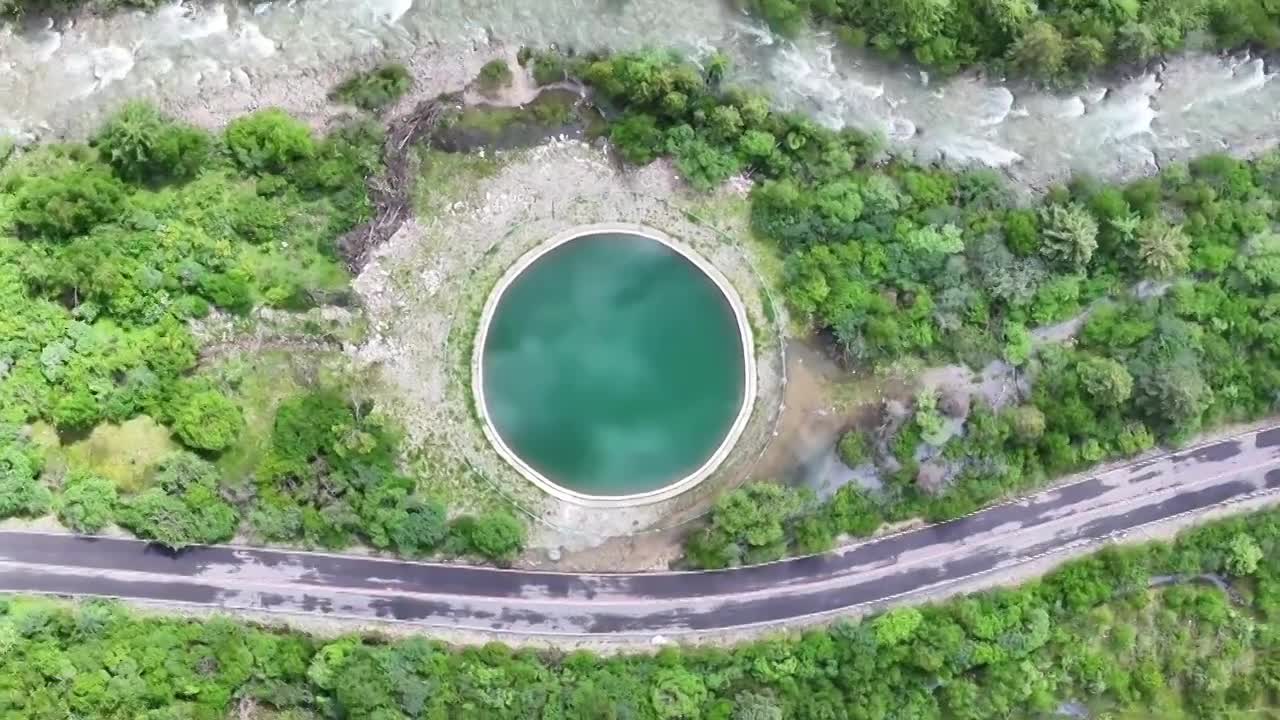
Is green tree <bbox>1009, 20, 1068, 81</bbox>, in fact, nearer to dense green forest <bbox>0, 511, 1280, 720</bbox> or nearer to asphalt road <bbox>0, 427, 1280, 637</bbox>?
asphalt road <bbox>0, 427, 1280, 637</bbox>

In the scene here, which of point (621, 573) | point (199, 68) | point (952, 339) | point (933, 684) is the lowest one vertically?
point (933, 684)

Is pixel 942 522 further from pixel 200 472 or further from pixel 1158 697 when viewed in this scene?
pixel 200 472

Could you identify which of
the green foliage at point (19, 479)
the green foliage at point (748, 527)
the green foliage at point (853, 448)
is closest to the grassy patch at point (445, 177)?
the green foliage at point (748, 527)

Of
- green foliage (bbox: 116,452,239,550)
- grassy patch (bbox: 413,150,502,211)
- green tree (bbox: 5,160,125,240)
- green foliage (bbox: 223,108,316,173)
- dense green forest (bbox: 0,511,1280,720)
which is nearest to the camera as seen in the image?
dense green forest (bbox: 0,511,1280,720)

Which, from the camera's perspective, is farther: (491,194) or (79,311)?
(491,194)

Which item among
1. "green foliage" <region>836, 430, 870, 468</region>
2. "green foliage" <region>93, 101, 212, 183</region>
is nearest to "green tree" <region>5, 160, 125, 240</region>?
"green foliage" <region>93, 101, 212, 183</region>

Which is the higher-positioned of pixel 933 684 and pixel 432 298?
pixel 432 298

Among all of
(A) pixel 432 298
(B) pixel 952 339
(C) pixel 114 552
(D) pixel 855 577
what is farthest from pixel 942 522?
(C) pixel 114 552
